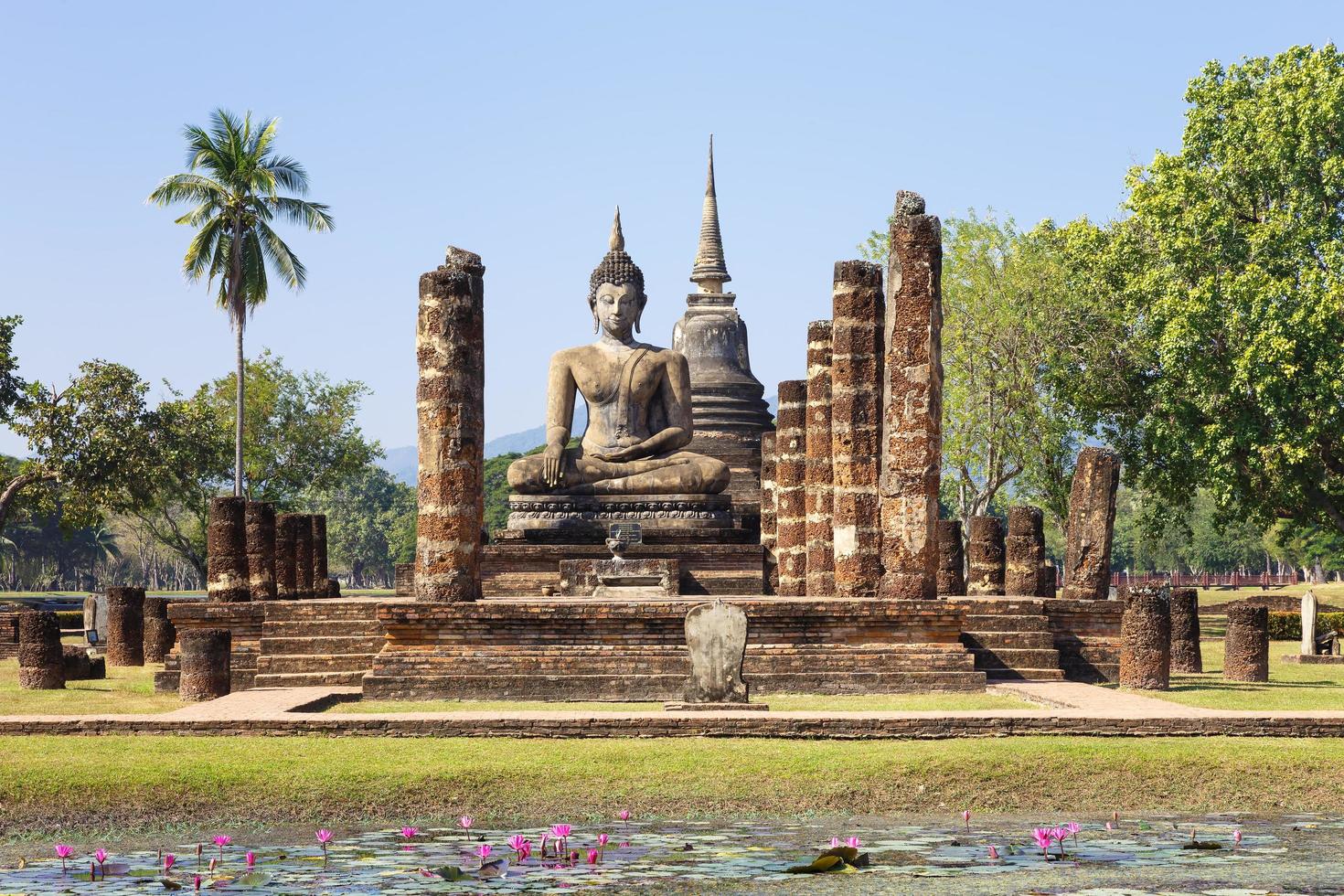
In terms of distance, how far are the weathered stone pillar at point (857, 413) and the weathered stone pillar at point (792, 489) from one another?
14.8ft

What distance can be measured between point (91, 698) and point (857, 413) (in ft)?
29.0

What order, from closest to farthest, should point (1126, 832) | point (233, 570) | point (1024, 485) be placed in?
point (1126, 832) < point (233, 570) < point (1024, 485)

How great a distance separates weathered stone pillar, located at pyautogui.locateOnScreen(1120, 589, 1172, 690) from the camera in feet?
61.1

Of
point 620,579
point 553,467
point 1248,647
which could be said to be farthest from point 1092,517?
point 553,467

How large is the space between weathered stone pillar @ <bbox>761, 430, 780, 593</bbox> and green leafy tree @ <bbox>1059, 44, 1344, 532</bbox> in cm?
710

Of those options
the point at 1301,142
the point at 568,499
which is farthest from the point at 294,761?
the point at 1301,142

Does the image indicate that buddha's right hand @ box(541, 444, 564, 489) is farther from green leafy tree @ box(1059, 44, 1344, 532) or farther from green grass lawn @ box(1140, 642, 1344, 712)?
green leafy tree @ box(1059, 44, 1344, 532)

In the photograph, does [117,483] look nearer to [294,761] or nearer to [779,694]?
[779,694]

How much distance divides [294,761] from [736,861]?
3876 millimetres

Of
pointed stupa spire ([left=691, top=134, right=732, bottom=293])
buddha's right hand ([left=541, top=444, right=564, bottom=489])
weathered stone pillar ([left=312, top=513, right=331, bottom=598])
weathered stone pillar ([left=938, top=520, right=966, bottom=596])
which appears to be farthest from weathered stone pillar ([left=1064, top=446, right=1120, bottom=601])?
pointed stupa spire ([left=691, top=134, right=732, bottom=293])

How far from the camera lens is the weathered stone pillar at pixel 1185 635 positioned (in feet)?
71.3

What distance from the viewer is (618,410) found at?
27.9 meters

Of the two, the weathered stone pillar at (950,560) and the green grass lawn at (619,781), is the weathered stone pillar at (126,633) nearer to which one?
the weathered stone pillar at (950,560)

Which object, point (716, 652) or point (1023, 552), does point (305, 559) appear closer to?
point (1023, 552)
